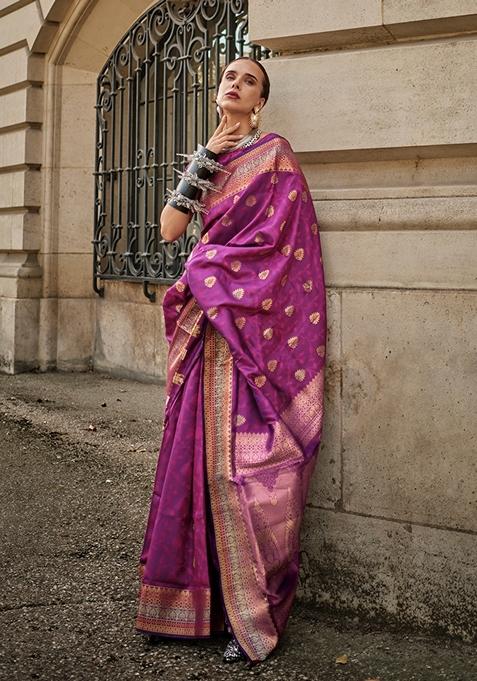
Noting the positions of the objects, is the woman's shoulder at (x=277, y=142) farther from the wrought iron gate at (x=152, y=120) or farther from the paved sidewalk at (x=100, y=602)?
the wrought iron gate at (x=152, y=120)

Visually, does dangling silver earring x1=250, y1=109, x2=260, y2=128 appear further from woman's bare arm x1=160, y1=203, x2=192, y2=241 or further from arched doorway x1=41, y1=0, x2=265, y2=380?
arched doorway x1=41, y1=0, x2=265, y2=380

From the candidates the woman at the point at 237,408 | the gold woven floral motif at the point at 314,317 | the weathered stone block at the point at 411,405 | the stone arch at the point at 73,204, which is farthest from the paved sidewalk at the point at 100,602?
the stone arch at the point at 73,204

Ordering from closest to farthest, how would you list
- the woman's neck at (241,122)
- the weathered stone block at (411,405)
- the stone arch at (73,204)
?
the weathered stone block at (411,405), the woman's neck at (241,122), the stone arch at (73,204)

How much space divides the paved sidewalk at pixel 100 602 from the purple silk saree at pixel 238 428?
14 cm

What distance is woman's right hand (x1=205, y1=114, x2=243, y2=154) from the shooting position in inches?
120

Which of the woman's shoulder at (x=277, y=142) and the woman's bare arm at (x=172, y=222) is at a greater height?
the woman's shoulder at (x=277, y=142)

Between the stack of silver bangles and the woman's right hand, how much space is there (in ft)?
0.07

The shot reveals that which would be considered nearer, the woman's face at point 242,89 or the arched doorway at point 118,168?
the woman's face at point 242,89

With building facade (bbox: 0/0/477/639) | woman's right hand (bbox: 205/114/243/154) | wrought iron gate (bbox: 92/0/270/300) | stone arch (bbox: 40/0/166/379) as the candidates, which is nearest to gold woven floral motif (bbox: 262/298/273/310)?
building facade (bbox: 0/0/477/639)

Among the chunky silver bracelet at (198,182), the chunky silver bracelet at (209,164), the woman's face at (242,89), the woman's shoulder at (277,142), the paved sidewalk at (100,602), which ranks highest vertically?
the woman's face at (242,89)

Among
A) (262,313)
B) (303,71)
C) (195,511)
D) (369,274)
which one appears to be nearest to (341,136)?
(303,71)

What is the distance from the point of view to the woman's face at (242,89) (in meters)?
3.10

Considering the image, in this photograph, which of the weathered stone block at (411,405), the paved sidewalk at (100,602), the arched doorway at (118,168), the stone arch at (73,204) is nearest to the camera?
the paved sidewalk at (100,602)

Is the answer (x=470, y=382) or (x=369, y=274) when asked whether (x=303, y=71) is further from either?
(x=470, y=382)
